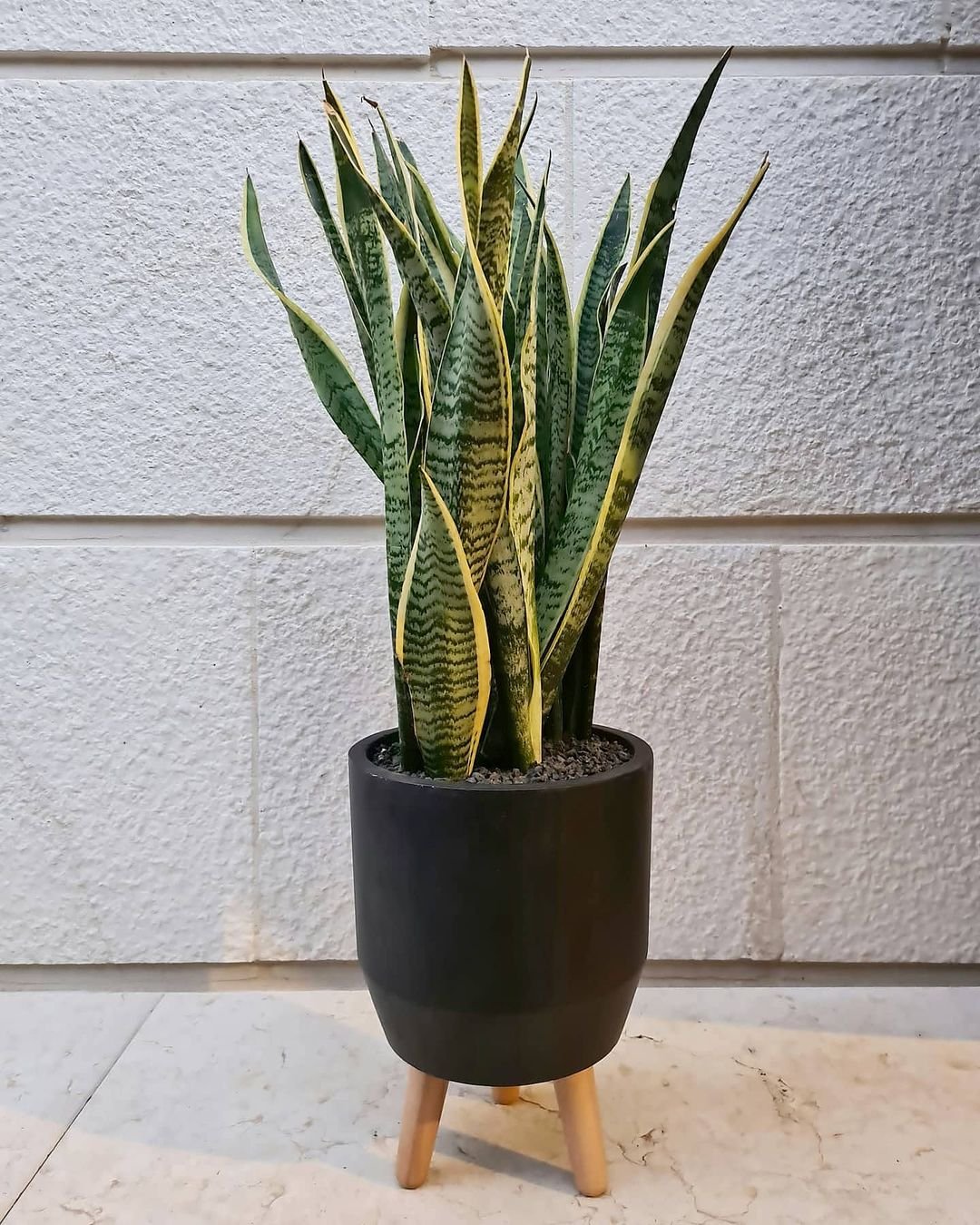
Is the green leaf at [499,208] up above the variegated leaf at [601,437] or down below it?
above

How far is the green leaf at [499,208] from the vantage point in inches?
18.4

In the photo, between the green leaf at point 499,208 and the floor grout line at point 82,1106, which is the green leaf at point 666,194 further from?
the floor grout line at point 82,1106

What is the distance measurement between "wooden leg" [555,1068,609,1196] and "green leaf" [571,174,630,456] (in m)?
0.40

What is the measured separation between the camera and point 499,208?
0.48 metres

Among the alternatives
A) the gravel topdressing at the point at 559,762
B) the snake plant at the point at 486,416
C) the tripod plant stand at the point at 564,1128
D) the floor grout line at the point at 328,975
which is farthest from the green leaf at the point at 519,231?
the floor grout line at the point at 328,975

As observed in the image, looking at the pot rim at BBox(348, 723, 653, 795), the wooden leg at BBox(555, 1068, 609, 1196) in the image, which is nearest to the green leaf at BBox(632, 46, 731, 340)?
the pot rim at BBox(348, 723, 653, 795)

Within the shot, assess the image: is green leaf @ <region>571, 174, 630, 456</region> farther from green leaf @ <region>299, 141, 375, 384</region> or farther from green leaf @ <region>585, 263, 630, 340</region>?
green leaf @ <region>299, 141, 375, 384</region>

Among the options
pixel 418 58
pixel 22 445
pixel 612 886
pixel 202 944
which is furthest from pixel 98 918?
pixel 418 58

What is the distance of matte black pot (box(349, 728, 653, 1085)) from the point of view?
1.62 feet

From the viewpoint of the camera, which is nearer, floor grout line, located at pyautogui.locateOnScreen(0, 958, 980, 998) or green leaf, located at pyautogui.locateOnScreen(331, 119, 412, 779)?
green leaf, located at pyautogui.locateOnScreen(331, 119, 412, 779)

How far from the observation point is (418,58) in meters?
0.79

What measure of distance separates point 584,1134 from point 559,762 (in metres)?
0.22

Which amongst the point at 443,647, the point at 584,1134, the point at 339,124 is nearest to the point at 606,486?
the point at 443,647

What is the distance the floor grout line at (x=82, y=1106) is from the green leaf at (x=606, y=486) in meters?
0.44
